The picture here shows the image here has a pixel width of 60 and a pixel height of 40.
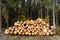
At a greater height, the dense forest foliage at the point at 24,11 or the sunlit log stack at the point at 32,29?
the dense forest foliage at the point at 24,11

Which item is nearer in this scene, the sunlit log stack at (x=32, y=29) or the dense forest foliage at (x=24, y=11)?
the sunlit log stack at (x=32, y=29)

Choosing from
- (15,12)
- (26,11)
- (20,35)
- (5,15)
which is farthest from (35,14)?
(20,35)

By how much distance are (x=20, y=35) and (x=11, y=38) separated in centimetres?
54

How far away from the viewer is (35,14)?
7480 mm

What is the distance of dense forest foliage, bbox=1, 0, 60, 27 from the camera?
640 centimetres

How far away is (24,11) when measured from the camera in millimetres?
7109

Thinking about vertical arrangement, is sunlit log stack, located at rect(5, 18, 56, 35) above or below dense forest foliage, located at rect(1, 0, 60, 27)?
below

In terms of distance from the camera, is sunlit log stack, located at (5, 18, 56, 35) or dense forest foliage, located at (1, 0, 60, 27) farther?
dense forest foliage, located at (1, 0, 60, 27)

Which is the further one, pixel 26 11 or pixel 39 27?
pixel 26 11

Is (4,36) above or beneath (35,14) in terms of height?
beneath

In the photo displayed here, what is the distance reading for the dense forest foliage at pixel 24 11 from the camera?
640cm

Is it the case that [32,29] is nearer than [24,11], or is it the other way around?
[32,29]

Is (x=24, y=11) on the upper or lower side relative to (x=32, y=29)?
upper

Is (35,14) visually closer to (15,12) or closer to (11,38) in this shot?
(15,12)
